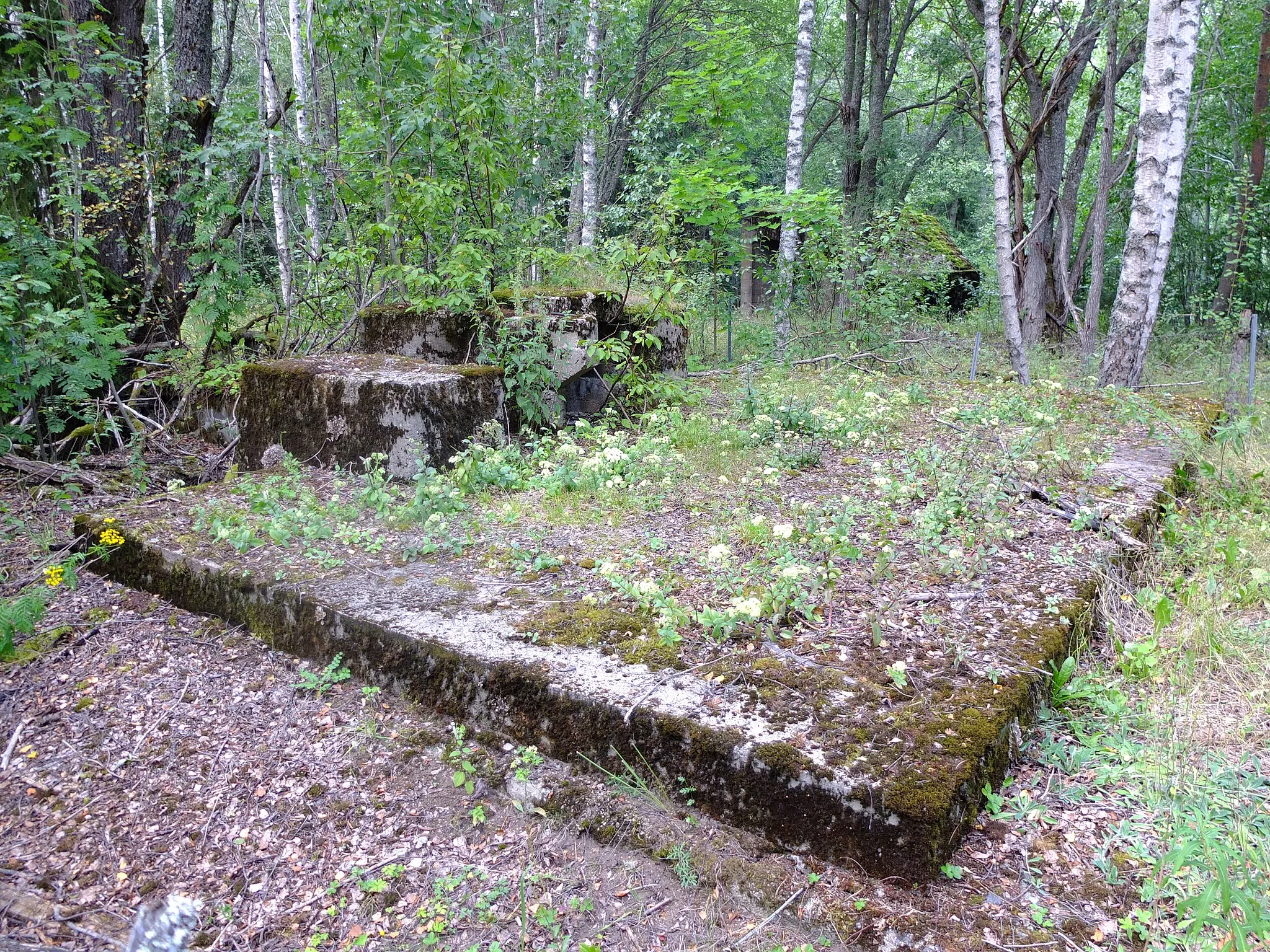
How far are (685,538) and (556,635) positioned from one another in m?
1.13

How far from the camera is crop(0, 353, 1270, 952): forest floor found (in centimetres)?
177

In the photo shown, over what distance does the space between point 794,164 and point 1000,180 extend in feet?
10.3

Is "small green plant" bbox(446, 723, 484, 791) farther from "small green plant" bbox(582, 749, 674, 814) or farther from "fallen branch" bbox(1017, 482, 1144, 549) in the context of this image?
"fallen branch" bbox(1017, 482, 1144, 549)

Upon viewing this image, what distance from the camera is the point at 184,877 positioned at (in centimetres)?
212

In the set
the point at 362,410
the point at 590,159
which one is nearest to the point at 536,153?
the point at 362,410

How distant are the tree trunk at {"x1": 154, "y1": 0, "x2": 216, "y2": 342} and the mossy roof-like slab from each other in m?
2.86

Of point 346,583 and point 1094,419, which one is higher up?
point 1094,419

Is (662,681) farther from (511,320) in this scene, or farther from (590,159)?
(590,159)

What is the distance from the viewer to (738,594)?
2871 mm

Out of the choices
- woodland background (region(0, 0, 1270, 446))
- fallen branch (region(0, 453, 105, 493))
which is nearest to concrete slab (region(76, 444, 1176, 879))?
fallen branch (region(0, 453, 105, 493))

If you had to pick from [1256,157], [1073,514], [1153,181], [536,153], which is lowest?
[1073,514]

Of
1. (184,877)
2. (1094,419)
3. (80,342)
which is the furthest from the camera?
(1094,419)

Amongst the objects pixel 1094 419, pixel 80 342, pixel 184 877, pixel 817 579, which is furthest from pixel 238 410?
pixel 1094 419

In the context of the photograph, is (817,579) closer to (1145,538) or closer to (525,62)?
(1145,538)
